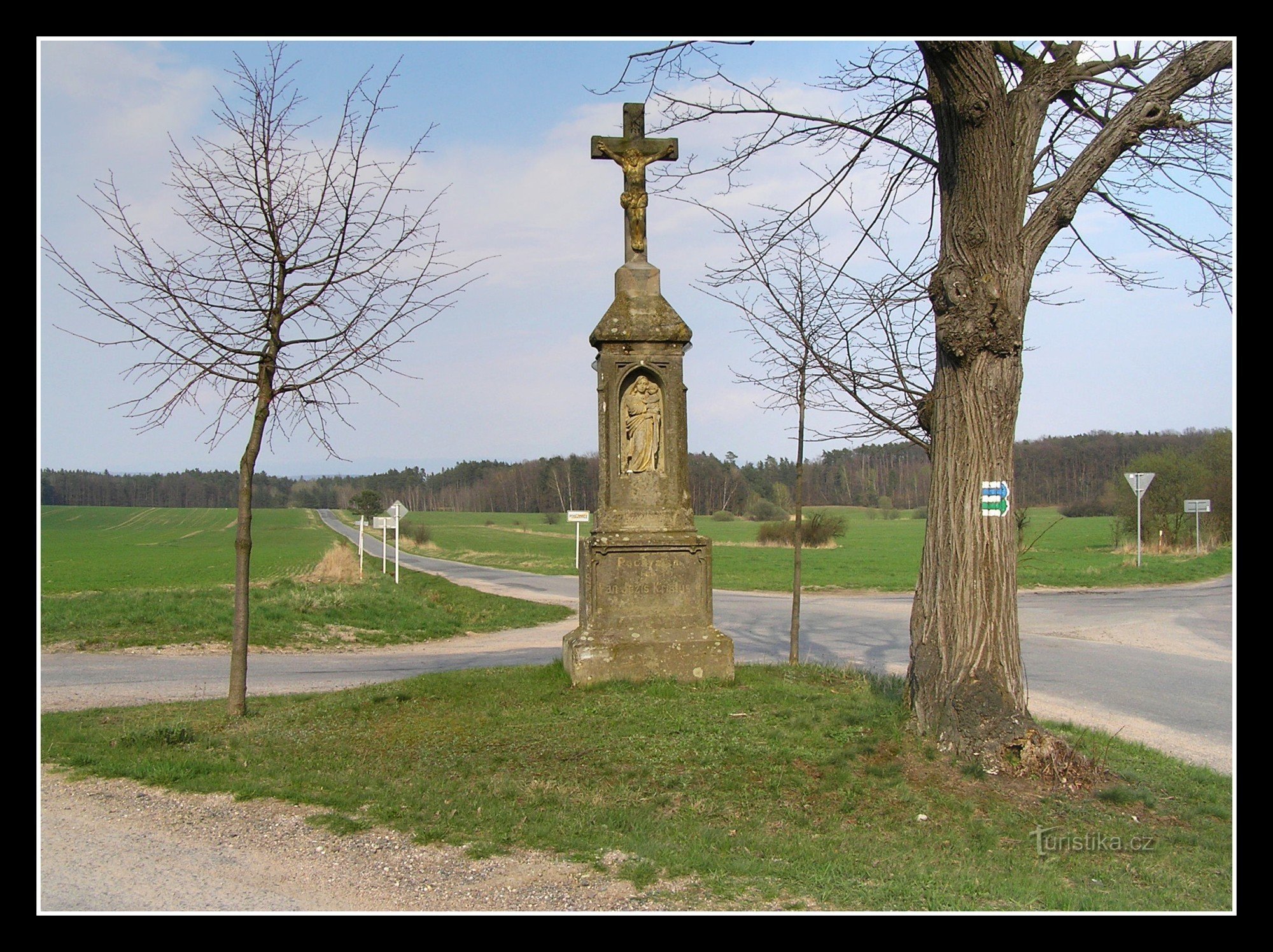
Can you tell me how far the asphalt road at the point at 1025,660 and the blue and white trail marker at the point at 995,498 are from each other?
2745mm

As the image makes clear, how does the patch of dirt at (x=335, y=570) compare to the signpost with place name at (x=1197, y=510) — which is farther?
the signpost with place name at (x=1197, y=510)

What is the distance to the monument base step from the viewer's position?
817cm

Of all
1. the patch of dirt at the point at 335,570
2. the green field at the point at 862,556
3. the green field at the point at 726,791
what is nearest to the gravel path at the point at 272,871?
the green field at the point at 726,791

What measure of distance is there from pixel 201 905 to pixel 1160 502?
36.0 meters

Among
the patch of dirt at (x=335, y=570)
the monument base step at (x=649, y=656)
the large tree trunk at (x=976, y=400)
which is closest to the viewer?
the large tree trunk at (x=976, y=400)

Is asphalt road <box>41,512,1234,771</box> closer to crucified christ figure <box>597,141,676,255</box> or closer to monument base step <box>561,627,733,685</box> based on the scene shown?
monument base step <box>561,627,733,685</box>

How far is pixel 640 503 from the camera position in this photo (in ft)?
28.7

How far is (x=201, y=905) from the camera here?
12.7ft

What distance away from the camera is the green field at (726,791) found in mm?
4262

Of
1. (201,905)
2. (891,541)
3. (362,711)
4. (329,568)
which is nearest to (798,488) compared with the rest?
(362,711)

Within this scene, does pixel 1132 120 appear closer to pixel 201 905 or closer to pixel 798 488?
pixel 798 488

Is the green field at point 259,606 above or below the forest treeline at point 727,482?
below
